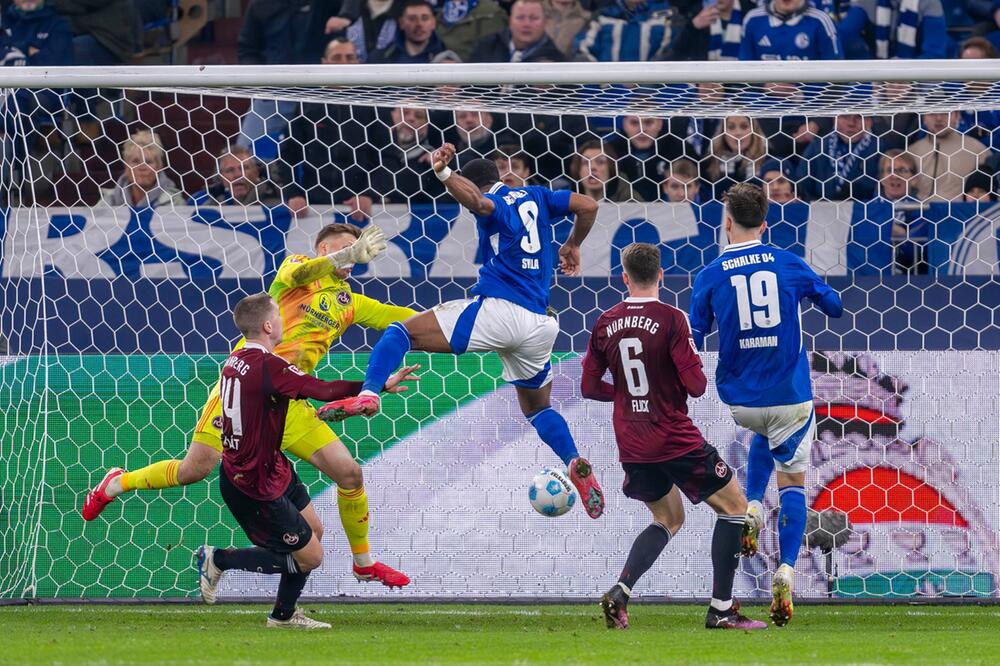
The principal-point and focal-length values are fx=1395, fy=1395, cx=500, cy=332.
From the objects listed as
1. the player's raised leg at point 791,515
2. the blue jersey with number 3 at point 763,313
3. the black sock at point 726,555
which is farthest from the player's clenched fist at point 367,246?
the player's raised leg at point 791,515

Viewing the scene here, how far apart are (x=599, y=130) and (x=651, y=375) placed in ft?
12.5

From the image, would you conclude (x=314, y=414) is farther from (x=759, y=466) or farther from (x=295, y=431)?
(x=759, y=466)

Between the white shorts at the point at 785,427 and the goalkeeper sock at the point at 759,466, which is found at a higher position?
the white shorts at the point at 785,427

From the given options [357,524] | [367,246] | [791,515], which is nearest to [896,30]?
[791,515]

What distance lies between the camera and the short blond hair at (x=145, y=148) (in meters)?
9.45

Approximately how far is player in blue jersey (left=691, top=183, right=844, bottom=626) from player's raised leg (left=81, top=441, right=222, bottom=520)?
96.8 inches

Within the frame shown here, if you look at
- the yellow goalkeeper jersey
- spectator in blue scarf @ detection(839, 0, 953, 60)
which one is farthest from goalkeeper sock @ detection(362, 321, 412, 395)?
spectator in blue scarf @ detection(839, 0, 953, 60)

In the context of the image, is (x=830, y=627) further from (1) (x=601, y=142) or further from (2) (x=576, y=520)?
(1) (x=601, y=142)

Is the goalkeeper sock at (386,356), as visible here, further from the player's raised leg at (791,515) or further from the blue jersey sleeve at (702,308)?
the player's raised leg at (791,515)

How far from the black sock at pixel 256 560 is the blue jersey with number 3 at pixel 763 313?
2.16 metres

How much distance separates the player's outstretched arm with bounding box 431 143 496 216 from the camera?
21.1 ft

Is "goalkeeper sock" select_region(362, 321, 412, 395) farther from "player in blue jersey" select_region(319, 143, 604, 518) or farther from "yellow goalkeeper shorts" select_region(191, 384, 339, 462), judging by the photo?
"yellow goalkeeper shorts" select_region(191, 384, 339, 462)

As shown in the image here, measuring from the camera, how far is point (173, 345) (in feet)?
28.5

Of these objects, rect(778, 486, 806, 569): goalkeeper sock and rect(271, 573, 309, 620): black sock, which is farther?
rect(778, 486, 806, 569): goalkeeper sock
